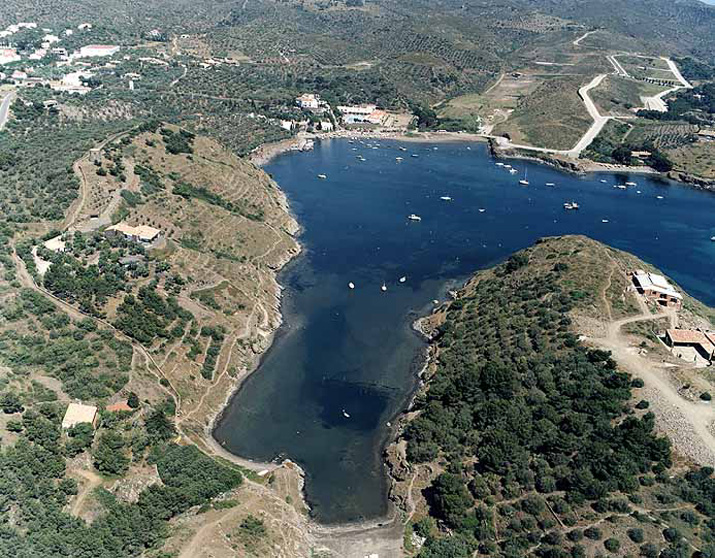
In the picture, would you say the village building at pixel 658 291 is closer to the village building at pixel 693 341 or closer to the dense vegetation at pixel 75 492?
the village building at pixel 693 341

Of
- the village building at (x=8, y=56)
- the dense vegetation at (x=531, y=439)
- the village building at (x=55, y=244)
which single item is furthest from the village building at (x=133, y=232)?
the village building at (x=8, y=56)

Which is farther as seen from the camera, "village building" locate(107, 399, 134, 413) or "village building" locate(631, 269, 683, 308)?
"village building" locate(631, 269, 683, 308)

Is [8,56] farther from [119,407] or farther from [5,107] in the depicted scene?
[119,407]

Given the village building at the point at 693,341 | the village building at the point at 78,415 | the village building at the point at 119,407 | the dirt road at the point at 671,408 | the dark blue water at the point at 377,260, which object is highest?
the dirt road at the point at 671,408

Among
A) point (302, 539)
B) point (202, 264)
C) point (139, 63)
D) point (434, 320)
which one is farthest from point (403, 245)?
point (139, 63)

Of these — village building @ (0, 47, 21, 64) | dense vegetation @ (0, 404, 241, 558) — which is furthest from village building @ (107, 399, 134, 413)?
village building @ (0, 47, 21, 64)

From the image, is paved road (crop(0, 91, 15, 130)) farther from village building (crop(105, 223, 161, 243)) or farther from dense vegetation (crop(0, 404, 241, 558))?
dense vegetation (crop(0, 404, 241, 558))
